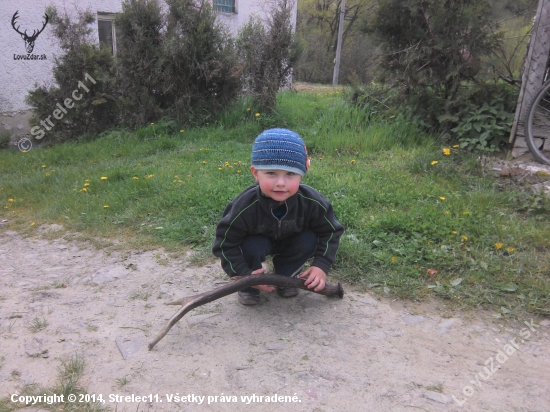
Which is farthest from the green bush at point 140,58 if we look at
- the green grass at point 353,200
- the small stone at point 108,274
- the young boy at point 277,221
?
the young boy at point 277,221

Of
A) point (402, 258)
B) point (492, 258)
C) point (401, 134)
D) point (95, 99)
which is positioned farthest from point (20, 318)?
point (95, 99)

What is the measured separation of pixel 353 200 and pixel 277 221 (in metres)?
1.58

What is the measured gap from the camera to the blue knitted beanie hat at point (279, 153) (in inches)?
93.5

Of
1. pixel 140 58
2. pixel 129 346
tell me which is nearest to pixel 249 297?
pixel 129 346

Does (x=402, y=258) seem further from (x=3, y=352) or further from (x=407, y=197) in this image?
(x=3, y=352)

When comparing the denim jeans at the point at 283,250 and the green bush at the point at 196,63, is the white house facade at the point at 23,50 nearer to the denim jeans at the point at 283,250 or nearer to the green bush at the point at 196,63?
the green bush at the point at 196,63

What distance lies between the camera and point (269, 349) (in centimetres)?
239

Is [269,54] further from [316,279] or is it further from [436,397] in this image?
[436,397]

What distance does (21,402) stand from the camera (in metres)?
2.00

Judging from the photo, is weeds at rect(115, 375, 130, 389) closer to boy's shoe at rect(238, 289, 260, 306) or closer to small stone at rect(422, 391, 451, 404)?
boy's shoe at rect(238, 289, 260, 306)

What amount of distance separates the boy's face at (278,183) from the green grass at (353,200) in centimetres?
95

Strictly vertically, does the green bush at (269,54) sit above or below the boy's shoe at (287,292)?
above

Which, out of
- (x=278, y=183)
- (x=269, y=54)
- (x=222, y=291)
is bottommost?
(x=222, y=291)

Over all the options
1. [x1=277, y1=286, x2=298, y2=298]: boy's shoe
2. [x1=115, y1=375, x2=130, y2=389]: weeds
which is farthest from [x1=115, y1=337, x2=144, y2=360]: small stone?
[x1=277, y1=286, x2=298, y2=298]: boy's shoe
